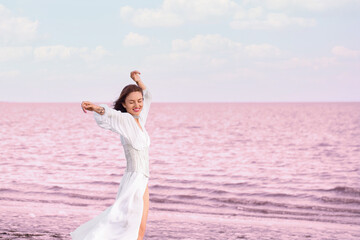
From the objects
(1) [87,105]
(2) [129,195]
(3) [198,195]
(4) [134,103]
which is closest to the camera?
(1) [87,105]

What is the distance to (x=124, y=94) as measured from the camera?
5.37 m

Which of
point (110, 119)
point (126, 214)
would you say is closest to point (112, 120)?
point (110, 119)

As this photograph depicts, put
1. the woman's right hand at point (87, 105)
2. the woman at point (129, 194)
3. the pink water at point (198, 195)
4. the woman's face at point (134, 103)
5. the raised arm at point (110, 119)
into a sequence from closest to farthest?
the woman's right hand at point (87, 105) → the raised arm at point (110, 119) → the woman at point (129, 194) → the woman's face at point (134, 103) → the pink water at point (198, 195)

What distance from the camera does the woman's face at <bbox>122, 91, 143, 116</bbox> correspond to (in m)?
5.32

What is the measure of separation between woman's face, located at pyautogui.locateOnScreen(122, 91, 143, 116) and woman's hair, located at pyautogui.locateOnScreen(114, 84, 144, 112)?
0.04 meters

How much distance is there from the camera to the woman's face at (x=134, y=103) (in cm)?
532

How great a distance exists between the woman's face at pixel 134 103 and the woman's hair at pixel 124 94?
0.12ft

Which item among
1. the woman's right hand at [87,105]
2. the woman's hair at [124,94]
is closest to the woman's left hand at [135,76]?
the woman's hair at [124,94]

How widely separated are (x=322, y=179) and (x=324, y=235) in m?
11.1

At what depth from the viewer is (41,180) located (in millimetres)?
16922

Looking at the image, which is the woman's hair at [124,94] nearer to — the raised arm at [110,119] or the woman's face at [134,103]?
the woman's face at [134,103]

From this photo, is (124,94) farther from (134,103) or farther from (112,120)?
(112,120)

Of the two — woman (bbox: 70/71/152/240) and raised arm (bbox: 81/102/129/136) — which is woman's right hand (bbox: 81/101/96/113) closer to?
raised arm (bbox: 81/102/129/136)

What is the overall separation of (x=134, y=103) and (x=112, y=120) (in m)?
0.43
